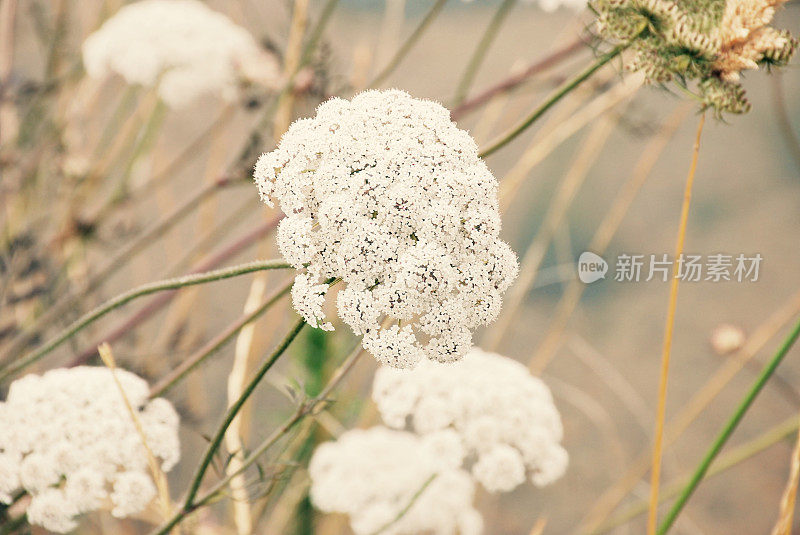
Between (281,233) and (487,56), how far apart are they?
53.2 inches

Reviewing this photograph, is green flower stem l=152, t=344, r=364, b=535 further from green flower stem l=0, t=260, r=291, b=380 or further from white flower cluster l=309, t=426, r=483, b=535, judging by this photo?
white flower cluster l=309, t=426, r=483, b=535

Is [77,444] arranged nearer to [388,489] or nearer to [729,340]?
[388,489]

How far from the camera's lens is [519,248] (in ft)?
4.97

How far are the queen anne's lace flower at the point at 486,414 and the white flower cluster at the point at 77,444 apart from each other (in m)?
0.25

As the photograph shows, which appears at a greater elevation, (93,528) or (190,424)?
(190,424)

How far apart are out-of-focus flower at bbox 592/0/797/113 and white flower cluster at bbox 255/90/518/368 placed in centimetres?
15

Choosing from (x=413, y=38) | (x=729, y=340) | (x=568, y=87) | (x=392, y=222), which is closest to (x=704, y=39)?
(x=568, y=87)

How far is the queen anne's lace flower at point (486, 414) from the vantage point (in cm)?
66

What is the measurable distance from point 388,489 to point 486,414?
0.22 m

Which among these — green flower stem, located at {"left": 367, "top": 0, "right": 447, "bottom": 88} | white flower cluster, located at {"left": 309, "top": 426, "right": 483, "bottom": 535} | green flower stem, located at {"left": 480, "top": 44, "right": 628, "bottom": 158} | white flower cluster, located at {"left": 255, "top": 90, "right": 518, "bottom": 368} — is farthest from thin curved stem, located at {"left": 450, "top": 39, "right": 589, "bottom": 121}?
white flower cluster, located at {"left": 309, "top": 426, "right": 483, "bottom": 535}

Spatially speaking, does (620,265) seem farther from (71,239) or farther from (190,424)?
(71,239)

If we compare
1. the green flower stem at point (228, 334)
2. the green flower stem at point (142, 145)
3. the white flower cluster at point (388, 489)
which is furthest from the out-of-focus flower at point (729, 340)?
the green flower stem at point (142, 145)

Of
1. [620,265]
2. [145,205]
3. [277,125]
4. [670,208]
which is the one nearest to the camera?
[620,265]

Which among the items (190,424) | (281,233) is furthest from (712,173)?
(281,233)
